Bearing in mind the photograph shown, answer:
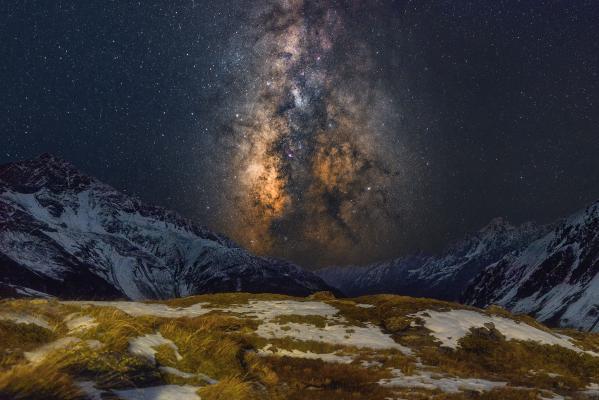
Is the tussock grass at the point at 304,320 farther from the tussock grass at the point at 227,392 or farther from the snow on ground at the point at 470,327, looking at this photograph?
the tussock grass at the point at 227,392

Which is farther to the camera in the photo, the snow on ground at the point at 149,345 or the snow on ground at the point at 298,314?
the snow on ground at the point at 298,314

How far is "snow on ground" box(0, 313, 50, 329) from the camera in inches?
487

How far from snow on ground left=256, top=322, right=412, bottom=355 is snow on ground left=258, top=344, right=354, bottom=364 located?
1531mm

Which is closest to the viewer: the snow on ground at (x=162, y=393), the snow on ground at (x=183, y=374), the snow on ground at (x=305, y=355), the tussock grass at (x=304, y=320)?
the snow on ground at (x=162, y=393)

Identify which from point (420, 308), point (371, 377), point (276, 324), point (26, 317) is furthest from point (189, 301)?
point (26, 317)

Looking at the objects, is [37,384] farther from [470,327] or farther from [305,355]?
[470,327]

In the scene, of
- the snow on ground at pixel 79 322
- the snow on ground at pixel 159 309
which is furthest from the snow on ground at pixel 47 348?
the snow on ground at pixel 159 309

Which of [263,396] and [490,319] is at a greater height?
[490,319]

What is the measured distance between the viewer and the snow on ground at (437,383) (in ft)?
57.3

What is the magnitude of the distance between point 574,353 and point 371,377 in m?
14.4

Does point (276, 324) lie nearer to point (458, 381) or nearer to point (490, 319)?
point (458, 381)

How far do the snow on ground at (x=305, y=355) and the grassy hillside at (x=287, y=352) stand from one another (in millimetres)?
101

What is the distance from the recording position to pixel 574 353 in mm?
25875

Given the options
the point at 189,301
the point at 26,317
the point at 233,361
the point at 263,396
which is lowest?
the point at 263,396
